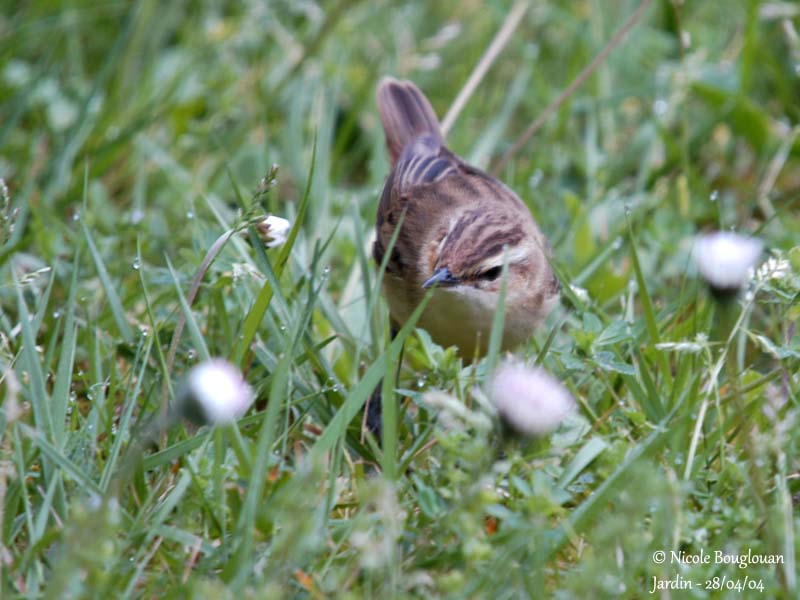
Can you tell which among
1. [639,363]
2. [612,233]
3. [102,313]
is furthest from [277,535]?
[612,233]

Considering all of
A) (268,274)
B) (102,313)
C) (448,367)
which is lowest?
(102,313)

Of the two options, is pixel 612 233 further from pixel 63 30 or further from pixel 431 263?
pixel 63 30

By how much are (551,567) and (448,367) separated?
701 millimetres

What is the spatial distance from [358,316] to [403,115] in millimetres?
1402

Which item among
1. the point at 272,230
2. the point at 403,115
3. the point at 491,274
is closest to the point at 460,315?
the point at 491,274

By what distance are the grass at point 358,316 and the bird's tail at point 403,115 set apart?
1.05 feet

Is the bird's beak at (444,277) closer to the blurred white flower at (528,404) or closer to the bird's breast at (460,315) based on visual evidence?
the bird's breast at (460,315)

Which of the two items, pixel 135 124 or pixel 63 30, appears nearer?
pixel 135 124

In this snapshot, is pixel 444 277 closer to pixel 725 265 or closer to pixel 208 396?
pixel 725 265

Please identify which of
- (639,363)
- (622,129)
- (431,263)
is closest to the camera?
(639,363)

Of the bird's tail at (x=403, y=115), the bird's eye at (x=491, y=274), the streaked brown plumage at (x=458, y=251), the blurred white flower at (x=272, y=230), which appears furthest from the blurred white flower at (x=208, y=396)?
the bird's tail at (x=403, y=115)

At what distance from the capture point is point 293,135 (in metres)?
6.23

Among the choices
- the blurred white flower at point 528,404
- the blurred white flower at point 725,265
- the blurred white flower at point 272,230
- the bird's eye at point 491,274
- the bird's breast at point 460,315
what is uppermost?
the blurred white flower at point 725,265

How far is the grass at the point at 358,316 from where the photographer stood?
9.00 ft
